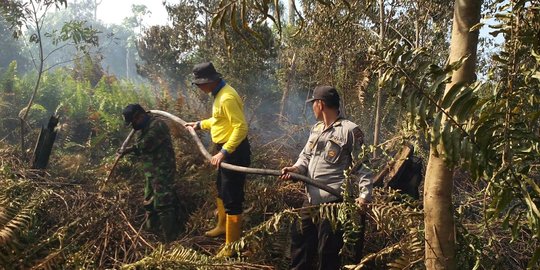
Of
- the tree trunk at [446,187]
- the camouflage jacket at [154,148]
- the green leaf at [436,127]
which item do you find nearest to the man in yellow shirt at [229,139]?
the camouflage jacket at [154,148]

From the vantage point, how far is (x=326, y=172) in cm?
304

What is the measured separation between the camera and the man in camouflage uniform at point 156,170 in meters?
4.35

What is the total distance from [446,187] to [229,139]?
2.57 m

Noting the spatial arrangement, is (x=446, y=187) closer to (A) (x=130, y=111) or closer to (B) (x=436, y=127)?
(B) (x=436, y=127)

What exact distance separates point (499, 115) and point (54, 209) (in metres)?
4.37

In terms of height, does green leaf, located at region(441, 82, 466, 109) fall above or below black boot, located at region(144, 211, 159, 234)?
above

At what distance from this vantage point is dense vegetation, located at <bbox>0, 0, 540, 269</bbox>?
46.2 inches

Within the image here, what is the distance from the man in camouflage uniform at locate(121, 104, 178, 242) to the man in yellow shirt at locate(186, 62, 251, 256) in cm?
74

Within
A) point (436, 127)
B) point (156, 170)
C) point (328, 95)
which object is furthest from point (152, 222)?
point (436, 127)

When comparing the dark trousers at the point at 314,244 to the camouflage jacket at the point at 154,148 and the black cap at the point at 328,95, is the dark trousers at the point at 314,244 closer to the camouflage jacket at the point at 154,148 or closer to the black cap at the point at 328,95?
the black cap at the point at 328,95

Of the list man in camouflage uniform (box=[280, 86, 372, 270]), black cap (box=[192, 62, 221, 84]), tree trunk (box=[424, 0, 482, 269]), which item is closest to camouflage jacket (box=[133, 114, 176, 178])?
black cap (box=[192, 62, 221, 84])

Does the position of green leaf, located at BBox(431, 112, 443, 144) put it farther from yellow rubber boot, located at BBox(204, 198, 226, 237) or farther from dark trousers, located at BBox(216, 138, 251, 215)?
yellow rubber boot, located at BBox(204, 198, 226, 237)

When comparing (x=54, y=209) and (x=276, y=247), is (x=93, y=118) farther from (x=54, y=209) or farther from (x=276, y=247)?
(x=276, y=247)

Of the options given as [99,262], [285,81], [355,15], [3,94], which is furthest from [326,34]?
[3,94]
